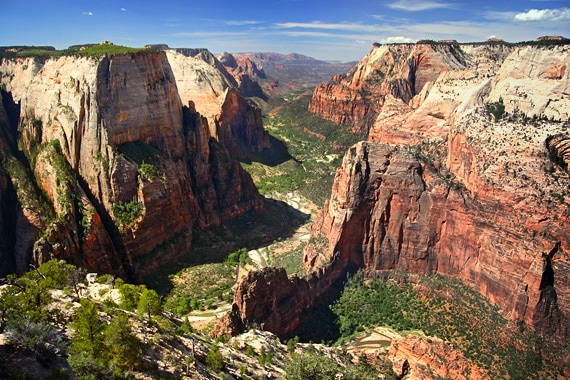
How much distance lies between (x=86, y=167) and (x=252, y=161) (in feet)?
217

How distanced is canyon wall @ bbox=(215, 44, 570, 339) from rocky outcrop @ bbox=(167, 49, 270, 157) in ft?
182

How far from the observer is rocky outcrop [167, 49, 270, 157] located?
113 meters

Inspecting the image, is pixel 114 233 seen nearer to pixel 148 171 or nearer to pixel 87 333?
pixel 148 171

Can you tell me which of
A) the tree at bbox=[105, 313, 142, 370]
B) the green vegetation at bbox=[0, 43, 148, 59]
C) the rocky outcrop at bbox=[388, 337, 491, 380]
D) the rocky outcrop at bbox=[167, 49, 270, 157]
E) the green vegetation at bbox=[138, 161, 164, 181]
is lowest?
the rocky outcrop at bbox=[388, 337, 491, 380]

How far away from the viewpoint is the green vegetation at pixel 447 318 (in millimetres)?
41469

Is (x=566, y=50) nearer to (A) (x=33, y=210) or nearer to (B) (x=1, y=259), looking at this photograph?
(A) (x=33, y=210)

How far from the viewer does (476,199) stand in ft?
157

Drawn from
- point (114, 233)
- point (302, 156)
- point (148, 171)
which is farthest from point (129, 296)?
point (302, 156)

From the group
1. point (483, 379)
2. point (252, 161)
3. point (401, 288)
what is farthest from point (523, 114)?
point (252, 161)

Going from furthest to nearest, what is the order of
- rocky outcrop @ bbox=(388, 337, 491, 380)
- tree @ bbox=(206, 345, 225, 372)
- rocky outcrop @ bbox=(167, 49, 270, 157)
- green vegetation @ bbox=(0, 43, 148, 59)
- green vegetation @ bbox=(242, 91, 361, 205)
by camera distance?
rocky outcrop @ bbox=(167, 49, 270, 157) → green vegetation @ bbox=(242, 91, 361, 205) → green vegetation @ bbox=(0, 43, 148, 59) → rocky outcrop @ bbox=(388, 337, 491, 380) → tree @ bbox=(206, 345, 225, 372)

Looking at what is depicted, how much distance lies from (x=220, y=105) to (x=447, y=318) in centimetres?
8554

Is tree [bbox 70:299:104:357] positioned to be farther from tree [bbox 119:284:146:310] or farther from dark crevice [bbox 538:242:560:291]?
dark crevice [bbox 538:242:560:291]

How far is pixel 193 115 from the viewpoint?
79.1m

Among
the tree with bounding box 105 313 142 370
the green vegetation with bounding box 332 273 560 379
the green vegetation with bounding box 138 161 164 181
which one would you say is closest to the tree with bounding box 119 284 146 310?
the tree with bounding box 105 313 142 370
